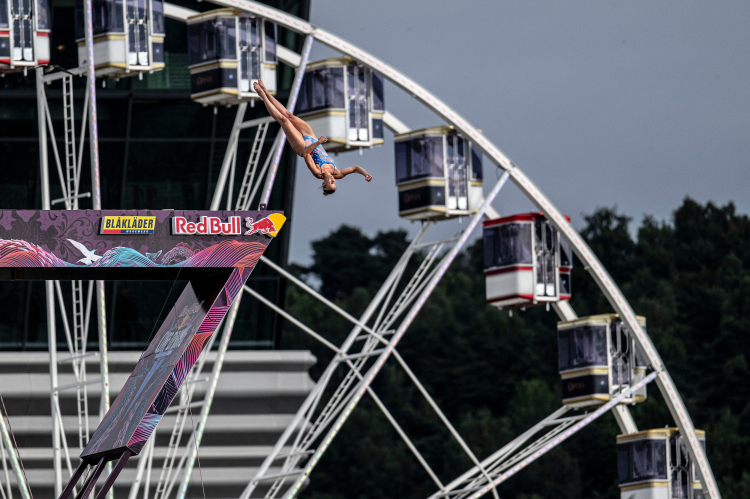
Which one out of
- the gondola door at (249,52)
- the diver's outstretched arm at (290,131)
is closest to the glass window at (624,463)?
the gondola door at (249,52)

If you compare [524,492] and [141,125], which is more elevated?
[141,125]

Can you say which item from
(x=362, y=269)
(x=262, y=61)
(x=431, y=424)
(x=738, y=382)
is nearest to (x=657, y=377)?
(x=262, y=61)

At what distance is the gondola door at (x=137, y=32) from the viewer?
28250 millimetres

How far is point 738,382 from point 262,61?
50.5m

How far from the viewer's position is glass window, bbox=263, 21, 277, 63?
28.9 metres

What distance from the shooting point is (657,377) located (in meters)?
31.5

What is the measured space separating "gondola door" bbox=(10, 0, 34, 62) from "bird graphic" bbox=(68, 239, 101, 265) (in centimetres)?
935

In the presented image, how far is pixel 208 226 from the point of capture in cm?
1970

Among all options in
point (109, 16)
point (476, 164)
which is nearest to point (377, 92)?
point (476, 164)

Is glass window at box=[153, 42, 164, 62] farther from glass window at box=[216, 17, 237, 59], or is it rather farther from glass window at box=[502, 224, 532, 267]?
glass window at box=[502, 224, 532, 267]

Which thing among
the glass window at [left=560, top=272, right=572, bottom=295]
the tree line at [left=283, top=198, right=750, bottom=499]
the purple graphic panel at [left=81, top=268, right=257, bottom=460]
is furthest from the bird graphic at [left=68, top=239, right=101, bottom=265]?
the tree line at [left=283, top=198, right=750, bottom=499]

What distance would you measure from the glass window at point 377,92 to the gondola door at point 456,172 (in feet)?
5.58

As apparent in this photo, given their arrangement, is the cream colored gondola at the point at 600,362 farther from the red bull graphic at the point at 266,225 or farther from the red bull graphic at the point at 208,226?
the red bull graphic at the point at 208,226

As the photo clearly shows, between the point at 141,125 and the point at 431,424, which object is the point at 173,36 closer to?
the point at 141,125
